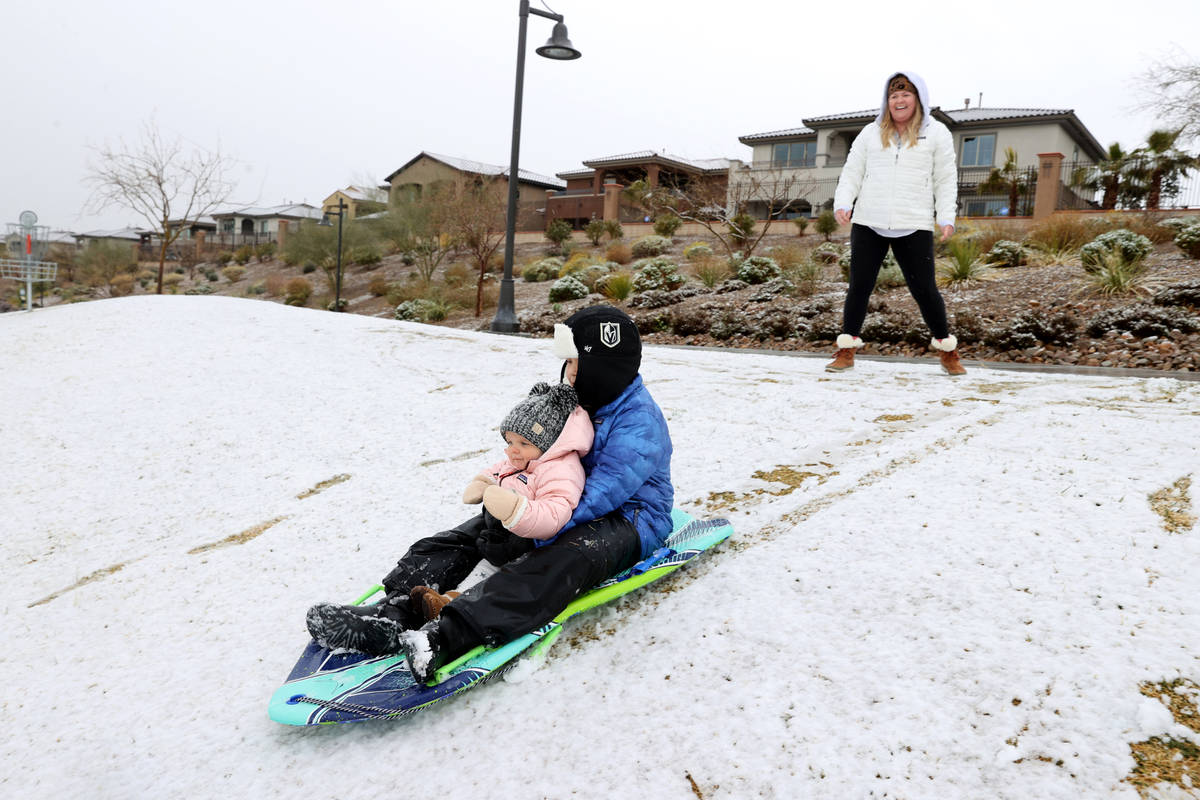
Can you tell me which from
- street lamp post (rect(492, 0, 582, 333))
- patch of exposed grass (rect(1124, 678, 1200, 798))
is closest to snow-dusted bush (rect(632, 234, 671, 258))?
street lamp post (rect(492, 0, 582, 333))

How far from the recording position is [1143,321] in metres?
7.22

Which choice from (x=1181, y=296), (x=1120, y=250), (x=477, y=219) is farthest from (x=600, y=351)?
(x=477, y=219)

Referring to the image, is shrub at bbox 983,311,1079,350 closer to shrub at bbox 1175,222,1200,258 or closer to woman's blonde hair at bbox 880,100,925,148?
woman's blonde hair at bbox 880,100,925,148

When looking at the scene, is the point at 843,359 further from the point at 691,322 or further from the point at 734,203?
the point at 734,203

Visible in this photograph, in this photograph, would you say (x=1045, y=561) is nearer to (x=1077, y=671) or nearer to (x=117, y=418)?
(x=1077, y=671)

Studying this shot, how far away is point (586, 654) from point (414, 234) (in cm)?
3085

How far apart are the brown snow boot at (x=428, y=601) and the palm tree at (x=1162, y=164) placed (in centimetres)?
2748

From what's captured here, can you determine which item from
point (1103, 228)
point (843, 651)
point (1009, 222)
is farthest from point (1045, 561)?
point (1009, 222)

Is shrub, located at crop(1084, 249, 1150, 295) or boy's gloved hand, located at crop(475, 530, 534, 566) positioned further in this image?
shrub, located at crop(1084, 249, 1150, 295)

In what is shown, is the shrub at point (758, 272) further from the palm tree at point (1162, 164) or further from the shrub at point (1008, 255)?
the palm tree at point (1162, 164)

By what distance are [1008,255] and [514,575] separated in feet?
39.6

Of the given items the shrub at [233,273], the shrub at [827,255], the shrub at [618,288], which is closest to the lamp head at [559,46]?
the shrub at [618,288]

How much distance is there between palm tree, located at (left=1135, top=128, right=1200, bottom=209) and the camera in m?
23.2

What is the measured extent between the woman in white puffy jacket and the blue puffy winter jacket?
3.46 m
